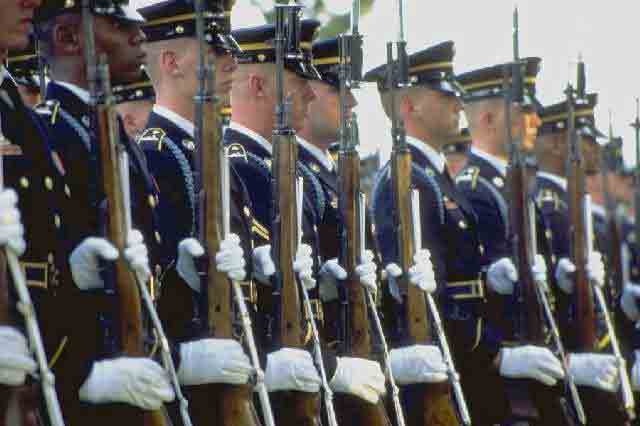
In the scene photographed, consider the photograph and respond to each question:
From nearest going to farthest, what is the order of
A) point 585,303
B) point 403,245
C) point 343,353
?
point 343,353
point 403,245
point 585,303

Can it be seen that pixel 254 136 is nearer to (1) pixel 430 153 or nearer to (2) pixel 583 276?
(1) pixel 430 153

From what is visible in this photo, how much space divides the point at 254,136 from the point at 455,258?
176cm

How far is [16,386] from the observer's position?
468cm

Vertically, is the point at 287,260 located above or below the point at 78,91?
below

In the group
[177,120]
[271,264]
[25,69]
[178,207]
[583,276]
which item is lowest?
[583,276]

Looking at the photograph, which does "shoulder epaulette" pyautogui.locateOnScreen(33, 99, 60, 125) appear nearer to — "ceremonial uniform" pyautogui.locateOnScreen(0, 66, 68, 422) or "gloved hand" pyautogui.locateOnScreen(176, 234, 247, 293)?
"ceremonial uniform" pyautogui.locateOnScreen(0, 66, 68, 422)

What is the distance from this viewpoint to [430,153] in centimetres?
904

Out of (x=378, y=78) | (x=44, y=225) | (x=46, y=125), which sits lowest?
(x=44, y=225)

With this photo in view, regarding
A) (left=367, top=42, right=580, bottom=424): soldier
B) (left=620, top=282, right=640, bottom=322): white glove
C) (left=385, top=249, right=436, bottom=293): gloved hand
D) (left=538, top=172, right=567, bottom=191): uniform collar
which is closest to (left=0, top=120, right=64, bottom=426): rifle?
(left=385, top=249, right=436, bottom=293): gloved hand

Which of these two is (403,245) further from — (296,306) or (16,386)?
(16,386)

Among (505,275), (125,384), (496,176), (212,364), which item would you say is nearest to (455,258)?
(505,275)

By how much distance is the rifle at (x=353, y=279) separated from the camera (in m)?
7.34

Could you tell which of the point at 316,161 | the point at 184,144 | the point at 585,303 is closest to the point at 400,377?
the point at 316,161

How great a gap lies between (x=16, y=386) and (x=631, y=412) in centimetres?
630
